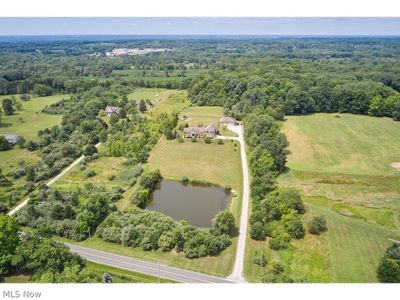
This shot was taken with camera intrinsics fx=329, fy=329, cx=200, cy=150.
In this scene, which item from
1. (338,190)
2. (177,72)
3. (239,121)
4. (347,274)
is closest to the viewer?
(347,274)

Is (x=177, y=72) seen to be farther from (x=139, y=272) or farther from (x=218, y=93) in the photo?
(x=139, y=272)

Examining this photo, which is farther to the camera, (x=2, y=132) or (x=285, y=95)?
(x=285, y=95)

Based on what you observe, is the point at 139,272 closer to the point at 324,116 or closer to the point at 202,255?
the point at 202,255

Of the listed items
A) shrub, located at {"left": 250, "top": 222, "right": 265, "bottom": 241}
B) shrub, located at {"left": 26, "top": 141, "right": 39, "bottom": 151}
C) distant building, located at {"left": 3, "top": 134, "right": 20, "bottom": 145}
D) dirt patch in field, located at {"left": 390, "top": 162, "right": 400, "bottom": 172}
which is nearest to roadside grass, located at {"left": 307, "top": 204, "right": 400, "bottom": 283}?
shrub, located at {"left": 250, "top": 222, "right": 265, "bottom": 241}

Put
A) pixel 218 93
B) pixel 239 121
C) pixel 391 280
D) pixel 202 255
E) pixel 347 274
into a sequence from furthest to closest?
1. pixel 218 93
2. pixel 239 121
3. pixel 202 255
4. pixel 347 274
5. pixel 391 280

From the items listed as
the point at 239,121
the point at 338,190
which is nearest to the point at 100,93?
the point at 239,121

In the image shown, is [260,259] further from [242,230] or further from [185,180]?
[185,180]

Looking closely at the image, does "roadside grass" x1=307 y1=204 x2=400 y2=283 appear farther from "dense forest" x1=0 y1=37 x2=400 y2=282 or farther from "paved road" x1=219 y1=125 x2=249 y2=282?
"paved road" x1=219 y1=125 x2=249 y2=282

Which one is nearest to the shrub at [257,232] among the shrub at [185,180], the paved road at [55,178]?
the shrub at [185,180]

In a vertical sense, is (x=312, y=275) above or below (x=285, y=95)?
below
